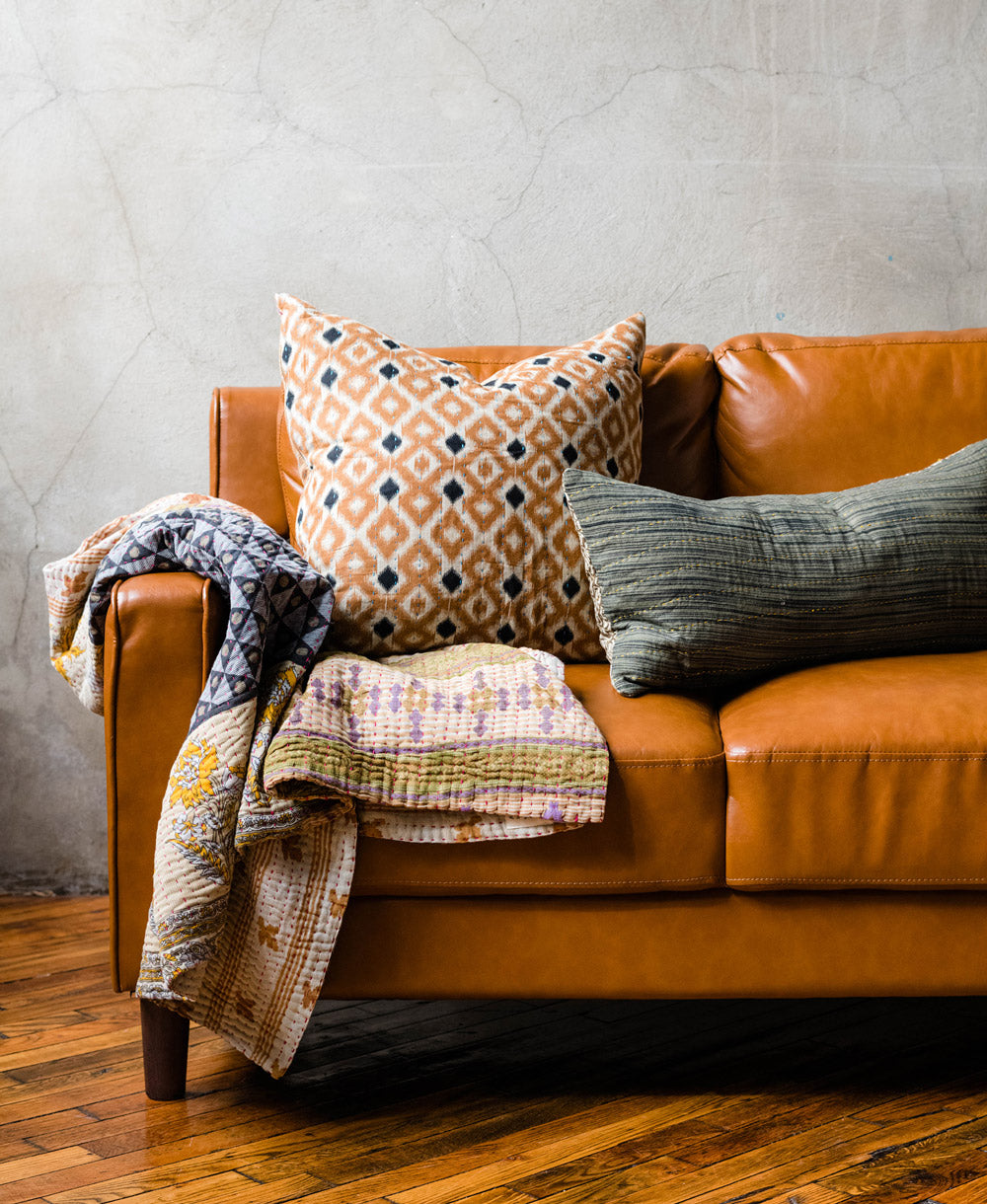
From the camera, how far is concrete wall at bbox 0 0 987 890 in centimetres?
209

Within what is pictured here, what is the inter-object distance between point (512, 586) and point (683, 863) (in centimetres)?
46

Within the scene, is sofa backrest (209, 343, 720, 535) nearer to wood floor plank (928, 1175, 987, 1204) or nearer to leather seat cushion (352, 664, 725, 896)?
leather seat cushion (352, 664, 725, 896)

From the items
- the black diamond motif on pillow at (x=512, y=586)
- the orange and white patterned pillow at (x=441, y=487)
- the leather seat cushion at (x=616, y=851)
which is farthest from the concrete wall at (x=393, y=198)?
the leather seat cushion at (x=616, y=851)

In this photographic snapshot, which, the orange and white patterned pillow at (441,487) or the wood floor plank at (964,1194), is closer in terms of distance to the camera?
the wood floor plank at (964,1194)

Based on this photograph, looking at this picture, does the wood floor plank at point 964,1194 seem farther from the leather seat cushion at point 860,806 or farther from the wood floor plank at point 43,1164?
the wood floor plank at point 43,1164

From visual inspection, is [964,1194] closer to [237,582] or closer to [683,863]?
[683,863]

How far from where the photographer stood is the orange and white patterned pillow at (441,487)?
4.80ft

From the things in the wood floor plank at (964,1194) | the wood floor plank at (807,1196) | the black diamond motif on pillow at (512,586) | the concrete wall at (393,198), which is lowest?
the wood floor plank at (807,1196)

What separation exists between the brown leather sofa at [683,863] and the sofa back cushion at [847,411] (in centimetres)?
54

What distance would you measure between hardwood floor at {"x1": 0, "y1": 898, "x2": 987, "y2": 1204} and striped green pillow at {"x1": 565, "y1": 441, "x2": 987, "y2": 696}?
477 mm

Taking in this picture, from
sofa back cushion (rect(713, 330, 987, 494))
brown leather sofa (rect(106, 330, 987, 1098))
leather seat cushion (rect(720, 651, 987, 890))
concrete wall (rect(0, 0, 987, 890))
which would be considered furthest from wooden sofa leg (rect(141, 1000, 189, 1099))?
sofa back cushion (rect(713, 330, 987, 494))

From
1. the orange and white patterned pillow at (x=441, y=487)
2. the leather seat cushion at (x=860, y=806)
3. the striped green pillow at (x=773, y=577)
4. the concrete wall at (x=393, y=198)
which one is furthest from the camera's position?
the concrete wall at (x=393, y=198)

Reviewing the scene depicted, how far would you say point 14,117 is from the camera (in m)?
2.08

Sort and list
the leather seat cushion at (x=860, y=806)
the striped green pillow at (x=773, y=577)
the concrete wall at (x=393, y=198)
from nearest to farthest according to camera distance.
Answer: the leather seat cushion at (x=860, y=806) → the striped green pillow at (x=773, y=577) → the concrete wall at (x=393, y=198)
